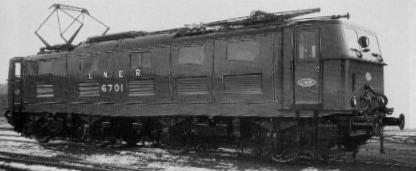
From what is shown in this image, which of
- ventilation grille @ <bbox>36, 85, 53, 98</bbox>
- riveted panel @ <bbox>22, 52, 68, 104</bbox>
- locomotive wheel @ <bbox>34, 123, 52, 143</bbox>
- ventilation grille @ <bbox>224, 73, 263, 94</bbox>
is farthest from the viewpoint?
locomotive wheel @ <bbox>34, 123, 52, 143</bbox>

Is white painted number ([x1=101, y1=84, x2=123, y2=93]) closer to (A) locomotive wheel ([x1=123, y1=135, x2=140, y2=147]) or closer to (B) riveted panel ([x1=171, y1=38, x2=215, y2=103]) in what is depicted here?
(A) locomotive wheel ([x1=123, y1=135, x2=140, y2=147])

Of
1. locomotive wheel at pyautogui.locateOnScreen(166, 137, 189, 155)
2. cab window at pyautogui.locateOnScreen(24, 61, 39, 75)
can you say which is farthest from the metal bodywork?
cab window at pyautogui.locateOnScreen(24, 61, 39, 75)

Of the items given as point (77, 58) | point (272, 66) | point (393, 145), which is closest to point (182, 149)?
point (272, 66)

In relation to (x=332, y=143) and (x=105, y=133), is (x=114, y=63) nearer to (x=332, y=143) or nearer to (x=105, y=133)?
(x=105, y=133)

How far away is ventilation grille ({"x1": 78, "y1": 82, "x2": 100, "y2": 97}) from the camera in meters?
14.4

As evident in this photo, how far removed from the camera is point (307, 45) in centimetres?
1019

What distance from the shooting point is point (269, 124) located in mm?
10711

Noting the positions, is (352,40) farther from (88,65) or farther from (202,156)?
(88,65)

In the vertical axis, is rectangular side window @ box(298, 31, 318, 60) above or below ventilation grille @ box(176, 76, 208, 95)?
above

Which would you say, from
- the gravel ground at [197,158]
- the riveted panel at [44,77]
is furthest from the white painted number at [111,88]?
the riveted panel at [44,77]

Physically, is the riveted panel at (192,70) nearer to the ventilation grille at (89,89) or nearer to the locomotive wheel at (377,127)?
the ventilation grille at (89,89)

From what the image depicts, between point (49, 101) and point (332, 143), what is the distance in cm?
1005

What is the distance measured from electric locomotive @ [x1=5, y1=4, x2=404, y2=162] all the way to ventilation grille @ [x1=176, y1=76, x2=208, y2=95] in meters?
0.03

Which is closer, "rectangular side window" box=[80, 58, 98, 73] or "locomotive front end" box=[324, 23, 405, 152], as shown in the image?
"locomotive front end" box=[324, 23, 405, 152]
